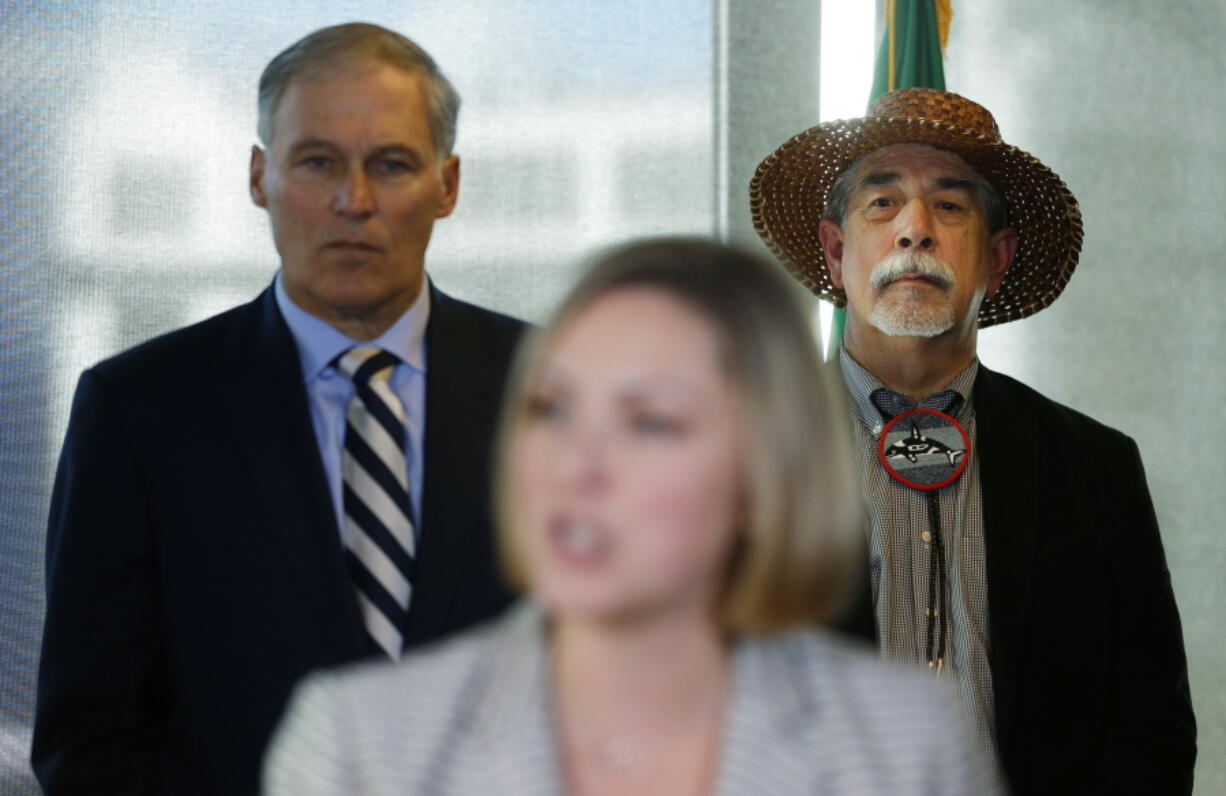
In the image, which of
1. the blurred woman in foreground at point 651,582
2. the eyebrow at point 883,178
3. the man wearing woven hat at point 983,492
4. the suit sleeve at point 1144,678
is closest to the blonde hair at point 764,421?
the blurred woman in foreground at point 651,582

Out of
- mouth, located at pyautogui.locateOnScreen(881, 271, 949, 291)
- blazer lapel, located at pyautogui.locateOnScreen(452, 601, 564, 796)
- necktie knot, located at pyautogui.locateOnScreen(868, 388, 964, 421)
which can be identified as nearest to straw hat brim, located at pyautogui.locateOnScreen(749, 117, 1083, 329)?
mouth, located at pyautogui.locateOnScreen(881, 271, 949, 291)

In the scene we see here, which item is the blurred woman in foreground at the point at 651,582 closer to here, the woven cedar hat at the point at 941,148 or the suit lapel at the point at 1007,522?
the suit lapel at the point at 1007,522

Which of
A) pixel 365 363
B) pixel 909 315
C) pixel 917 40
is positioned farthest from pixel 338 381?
pixel 917 40

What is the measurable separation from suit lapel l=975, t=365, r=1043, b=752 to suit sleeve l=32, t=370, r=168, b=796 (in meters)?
1.28

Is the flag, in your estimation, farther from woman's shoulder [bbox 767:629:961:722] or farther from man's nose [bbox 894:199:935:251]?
woman's shoulder [bbox 767:629:961:722]

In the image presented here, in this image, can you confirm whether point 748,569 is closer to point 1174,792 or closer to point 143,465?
point 143,465

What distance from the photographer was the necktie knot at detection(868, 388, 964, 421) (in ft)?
7.80

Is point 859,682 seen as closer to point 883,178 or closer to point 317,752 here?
point 317,752

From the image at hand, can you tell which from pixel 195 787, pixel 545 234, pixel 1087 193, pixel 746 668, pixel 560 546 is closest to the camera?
pixel 560 546

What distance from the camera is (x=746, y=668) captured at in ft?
3.33

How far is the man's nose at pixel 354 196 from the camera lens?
1420mm

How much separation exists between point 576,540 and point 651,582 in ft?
0.21

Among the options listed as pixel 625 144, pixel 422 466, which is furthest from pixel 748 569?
pixel 625 144

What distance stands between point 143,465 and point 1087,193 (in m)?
3.38
